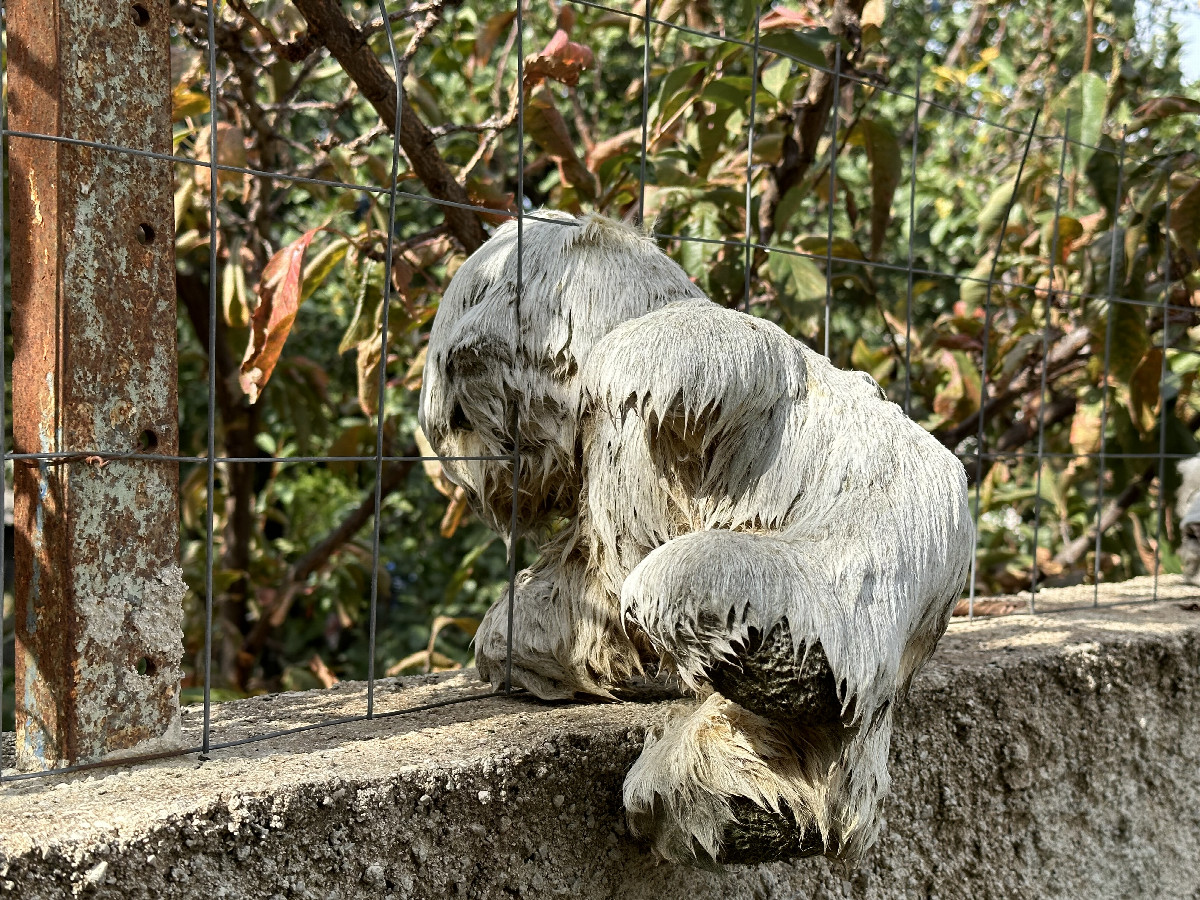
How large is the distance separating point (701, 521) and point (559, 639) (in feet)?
0.78

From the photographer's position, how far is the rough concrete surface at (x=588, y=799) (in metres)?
0.91

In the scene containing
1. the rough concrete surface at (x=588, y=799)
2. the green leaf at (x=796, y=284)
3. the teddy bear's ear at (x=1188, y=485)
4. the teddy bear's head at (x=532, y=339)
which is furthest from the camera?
the teddy bear's ear at (x=1188, y=485)

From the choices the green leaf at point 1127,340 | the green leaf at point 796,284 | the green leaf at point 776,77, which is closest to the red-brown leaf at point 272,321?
the green leaf at point 796,284

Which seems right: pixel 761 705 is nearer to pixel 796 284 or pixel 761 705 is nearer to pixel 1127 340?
pixel 796 284

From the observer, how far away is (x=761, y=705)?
97cm

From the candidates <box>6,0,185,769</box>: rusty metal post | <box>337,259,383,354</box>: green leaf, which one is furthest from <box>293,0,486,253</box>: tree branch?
<box>6,0,185,769</box>: rusty metal post

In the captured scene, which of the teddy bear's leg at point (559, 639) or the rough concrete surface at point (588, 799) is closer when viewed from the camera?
the rough concrete surface at point (588, 799)

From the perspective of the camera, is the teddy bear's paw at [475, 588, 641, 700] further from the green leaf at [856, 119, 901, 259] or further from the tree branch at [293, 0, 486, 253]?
the green leaf at [856, 119, 901, 259]

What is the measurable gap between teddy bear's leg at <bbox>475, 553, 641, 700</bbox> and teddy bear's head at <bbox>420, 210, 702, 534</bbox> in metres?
0.09

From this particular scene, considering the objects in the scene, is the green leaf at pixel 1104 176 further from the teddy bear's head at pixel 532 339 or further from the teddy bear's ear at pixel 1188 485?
the teddy bear's head at pixel 532 339

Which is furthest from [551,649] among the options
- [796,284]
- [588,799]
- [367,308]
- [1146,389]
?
[1146,389]

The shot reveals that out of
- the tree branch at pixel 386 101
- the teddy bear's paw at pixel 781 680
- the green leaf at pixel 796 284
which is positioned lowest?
the teddy bear's paw at pixel 781 680

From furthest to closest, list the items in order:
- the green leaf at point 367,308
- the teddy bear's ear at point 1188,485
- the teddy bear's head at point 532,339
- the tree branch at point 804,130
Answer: the teddy bear's ear at point 1188,485, the tree branch at point 804,130, the green leaf at point 367,308, the teddy bear's head at point 532,339

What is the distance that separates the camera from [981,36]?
14.3ft
